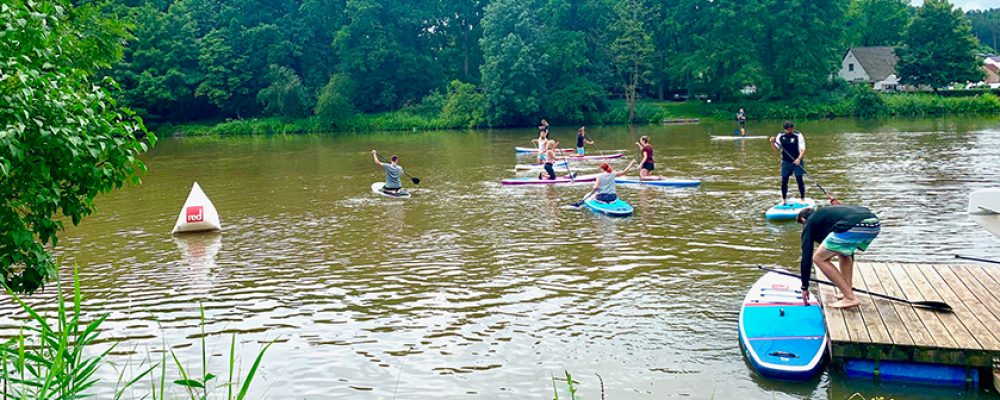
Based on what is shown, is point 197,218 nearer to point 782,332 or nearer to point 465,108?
point 782,332

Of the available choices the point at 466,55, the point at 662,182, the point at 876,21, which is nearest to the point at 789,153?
the point at 662,182

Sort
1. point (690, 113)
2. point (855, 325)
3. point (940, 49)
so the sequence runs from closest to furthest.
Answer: point (855, 325) → point (940, 49) → point (690, 113)

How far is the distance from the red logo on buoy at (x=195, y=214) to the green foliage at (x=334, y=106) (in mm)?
50608

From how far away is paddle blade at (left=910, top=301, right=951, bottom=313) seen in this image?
805cm

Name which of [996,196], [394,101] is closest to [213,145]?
[394,101]

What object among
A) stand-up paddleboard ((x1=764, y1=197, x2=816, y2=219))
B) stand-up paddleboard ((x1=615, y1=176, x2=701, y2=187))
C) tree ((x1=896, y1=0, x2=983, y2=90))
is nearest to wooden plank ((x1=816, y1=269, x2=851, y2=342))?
stand-up paddleboard ((x1=764, y1=197, x2=816, y2=219))

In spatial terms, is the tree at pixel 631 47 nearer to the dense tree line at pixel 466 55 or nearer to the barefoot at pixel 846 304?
the dense tree line at pixel 466 55

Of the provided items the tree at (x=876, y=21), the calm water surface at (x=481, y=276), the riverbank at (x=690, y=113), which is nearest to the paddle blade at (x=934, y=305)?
the calm water surface at (x=481, y=276)

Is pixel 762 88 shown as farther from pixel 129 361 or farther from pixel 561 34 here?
pixel 129 361

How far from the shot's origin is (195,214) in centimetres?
1639

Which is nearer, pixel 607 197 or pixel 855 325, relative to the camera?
pixel 855 325

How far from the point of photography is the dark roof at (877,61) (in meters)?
76.1

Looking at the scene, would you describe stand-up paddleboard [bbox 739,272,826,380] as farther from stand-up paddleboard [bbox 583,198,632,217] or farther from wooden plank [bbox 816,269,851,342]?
stand-up paddleboard [bbox 583,198,632,217]

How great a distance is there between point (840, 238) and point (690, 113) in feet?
187
